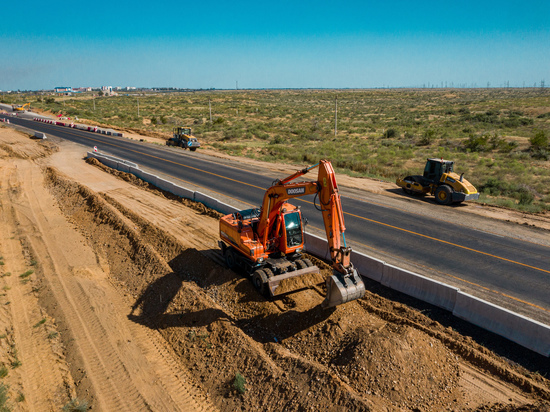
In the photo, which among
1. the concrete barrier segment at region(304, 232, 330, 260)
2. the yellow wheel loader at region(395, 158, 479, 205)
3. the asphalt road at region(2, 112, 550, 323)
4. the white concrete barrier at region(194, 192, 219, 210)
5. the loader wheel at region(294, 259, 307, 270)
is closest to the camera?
the loader wheel at region(294, 259, 307, 270)

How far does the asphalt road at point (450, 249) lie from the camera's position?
1341cm

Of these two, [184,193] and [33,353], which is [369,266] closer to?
[33,353]

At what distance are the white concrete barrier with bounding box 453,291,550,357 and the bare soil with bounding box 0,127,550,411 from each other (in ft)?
1.62

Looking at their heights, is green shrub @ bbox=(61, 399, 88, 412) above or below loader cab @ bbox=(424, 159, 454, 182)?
below

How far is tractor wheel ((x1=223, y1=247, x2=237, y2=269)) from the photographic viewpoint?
555 inches

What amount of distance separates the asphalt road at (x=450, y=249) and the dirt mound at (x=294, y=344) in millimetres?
3623

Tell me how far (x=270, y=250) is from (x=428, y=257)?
7.22 m

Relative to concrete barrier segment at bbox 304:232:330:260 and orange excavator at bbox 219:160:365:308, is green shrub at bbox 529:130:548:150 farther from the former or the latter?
orange excavator at bbox 219:160:365:308

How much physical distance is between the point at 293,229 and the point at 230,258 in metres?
2.94

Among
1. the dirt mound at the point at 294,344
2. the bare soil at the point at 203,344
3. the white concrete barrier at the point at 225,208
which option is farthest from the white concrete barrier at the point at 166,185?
the dirt mound at the point at 294,344

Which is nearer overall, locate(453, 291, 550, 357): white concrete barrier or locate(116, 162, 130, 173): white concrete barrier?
locate(453, 291, 550, 357): white concrete barrier

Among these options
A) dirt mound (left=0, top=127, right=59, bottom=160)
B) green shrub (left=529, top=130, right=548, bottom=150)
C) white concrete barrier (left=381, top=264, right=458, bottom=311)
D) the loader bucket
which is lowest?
white concrete barrier (left=381, top=264, right=458, bottom=311)

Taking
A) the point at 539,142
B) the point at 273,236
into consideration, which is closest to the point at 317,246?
the point at 273,236

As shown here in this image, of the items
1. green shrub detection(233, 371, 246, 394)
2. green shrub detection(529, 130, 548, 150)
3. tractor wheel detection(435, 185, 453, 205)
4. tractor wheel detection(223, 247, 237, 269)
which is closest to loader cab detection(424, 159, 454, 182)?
tractor wheel detection(435, 185, 453, 205)
